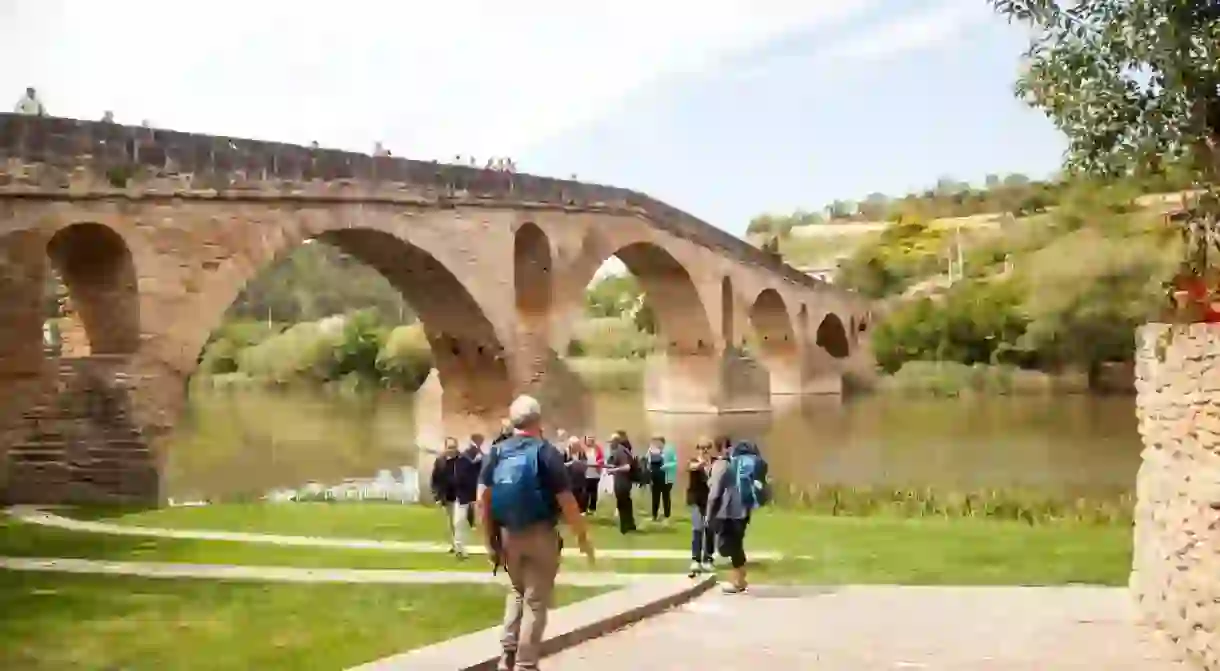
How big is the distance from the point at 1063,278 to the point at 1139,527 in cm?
3561

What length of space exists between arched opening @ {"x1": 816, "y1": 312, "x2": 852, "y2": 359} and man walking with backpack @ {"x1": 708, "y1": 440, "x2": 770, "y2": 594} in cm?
4710

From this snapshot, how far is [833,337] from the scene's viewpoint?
59031 millimetres

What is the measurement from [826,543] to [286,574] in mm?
5785

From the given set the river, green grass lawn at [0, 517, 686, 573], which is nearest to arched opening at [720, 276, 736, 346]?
the river

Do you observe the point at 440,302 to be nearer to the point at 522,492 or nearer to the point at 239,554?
the point at 239,554

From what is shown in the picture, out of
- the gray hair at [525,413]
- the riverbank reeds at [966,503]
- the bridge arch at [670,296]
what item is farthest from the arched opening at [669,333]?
the gray hair at [525,413]

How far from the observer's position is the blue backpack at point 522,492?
6.08 metres

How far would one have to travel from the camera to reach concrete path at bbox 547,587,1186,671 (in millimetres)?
7039

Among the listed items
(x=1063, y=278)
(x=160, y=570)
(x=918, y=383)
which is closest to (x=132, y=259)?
(x=160, y=570)

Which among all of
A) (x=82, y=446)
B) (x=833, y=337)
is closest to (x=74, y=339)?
(x=82, y=446)

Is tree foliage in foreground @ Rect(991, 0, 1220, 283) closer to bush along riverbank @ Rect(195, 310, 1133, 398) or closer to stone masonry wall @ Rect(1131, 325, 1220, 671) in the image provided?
stone masonry wall @ Rect(1131, 325, 1220, 671)

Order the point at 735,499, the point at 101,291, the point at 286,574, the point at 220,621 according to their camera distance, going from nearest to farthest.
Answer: the point at 220,621 < the point at 735,499 < the point at 286,574 < the point at 101,291

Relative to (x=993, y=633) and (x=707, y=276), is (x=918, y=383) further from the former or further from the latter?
(x=993, y=633)

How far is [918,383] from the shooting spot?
51188 mm
